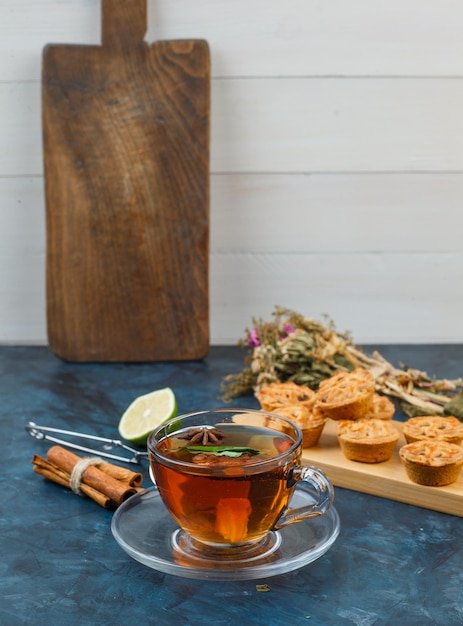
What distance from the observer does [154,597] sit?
720 millimetres

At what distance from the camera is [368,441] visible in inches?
37.4

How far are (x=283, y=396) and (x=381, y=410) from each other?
0.13 meters

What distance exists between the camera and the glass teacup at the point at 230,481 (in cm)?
72

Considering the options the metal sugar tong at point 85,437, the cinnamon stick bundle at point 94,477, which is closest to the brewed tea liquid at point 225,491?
the cinnamon stick bundle at point 94,477

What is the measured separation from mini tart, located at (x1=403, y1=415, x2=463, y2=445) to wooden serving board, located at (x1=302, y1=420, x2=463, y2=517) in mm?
34

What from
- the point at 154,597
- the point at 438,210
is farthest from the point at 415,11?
the point at 154,597

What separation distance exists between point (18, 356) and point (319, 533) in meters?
0.92

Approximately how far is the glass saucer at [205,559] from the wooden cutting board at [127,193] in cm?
69

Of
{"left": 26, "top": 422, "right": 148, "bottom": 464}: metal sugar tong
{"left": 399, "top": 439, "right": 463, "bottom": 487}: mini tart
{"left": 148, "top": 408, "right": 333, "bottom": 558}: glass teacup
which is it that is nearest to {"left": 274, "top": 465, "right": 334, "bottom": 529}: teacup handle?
{"left": 148, "top": 408, "right": 333, "bottom": 558}: glass teacup

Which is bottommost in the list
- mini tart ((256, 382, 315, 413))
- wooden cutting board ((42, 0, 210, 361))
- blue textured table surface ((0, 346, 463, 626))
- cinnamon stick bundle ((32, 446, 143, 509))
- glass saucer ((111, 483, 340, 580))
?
blue textured table surface ((0, 346, 463, 626))

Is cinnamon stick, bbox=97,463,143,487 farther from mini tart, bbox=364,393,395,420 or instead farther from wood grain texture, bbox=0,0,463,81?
wood grain texture, bbox=0,0,463,81

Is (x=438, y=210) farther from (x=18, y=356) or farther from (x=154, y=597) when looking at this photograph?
(x=154, y=597)

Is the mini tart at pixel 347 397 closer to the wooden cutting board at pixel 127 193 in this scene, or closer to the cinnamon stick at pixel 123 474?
the cinnamon stick at pixel 123 474

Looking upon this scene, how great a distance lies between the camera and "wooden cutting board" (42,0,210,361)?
4.81ft
